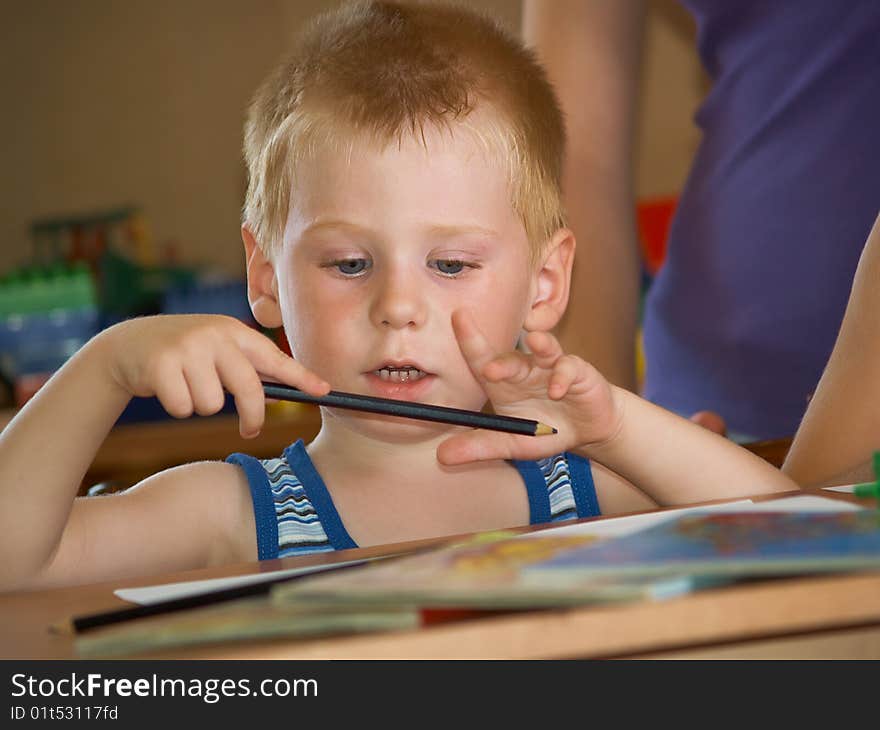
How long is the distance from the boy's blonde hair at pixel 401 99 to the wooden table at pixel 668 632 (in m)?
0.58

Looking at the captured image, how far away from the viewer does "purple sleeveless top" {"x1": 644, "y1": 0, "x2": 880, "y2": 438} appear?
1273 mm

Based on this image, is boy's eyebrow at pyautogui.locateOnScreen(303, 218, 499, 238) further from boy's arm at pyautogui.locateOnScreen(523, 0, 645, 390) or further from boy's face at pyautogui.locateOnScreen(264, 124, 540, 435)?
boy's arm at pyautogui.locateOnScreen(523, 0, 645, 390)

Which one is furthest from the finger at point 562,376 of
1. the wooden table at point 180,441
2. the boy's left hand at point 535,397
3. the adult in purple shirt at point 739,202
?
the wooden table at point 180,441

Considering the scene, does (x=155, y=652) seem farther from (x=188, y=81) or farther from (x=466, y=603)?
(x=188, y=81)

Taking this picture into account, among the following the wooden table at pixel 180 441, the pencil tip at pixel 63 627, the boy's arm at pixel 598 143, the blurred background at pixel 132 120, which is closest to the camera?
the pencil tip at pixel 63 627

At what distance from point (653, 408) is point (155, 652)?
55cm

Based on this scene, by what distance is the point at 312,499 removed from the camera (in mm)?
995

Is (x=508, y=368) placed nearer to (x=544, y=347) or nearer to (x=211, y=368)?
(x=544, y=347)

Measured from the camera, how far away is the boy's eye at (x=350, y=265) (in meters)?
0.92

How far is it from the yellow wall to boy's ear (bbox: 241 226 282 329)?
242 centimetres

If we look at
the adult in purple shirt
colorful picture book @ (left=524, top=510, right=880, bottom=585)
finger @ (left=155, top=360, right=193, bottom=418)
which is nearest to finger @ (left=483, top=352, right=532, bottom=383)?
finger @ (left=155, top=360, right=193, bottom=418)

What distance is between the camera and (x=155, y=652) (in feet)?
1.43

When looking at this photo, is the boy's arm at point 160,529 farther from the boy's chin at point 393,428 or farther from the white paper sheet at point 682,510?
the white paper sheet at point 682,510

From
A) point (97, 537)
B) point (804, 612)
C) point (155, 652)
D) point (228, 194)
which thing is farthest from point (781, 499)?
point (228, 194)
